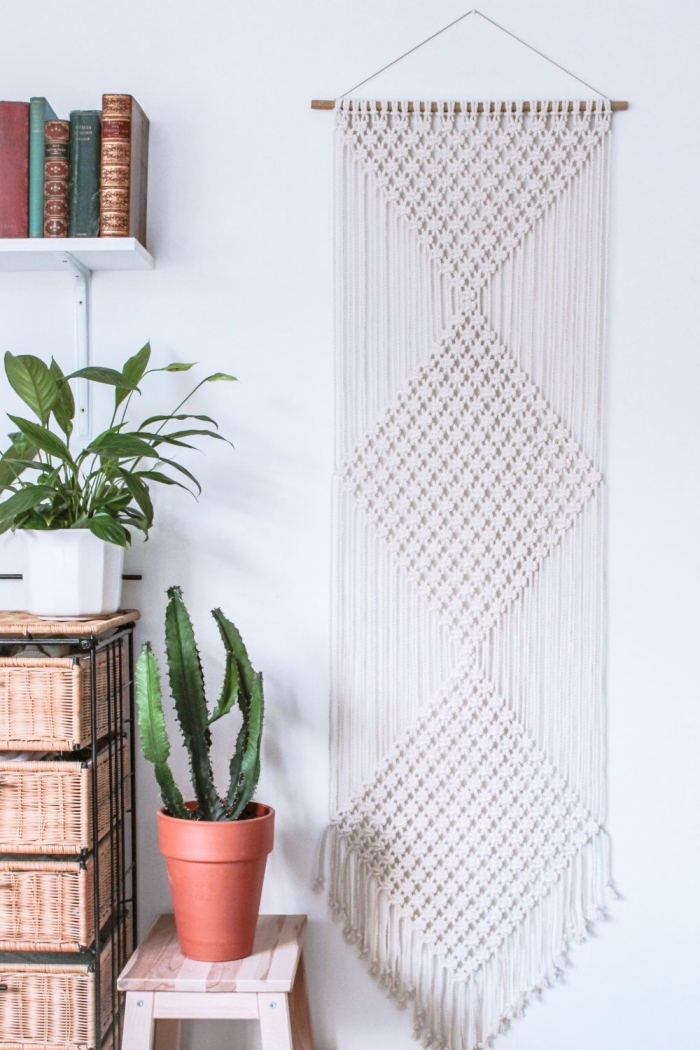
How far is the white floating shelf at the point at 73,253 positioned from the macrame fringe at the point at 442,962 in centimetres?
99

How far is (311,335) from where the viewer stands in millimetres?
1549

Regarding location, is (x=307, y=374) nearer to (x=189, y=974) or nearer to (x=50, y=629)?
(x=50, y=629)

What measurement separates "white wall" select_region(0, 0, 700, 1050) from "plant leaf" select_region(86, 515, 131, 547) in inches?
10.6

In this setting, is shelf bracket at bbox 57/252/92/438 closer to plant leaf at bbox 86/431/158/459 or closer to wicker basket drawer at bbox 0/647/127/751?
plant leaf at bbox 86/431/158/459

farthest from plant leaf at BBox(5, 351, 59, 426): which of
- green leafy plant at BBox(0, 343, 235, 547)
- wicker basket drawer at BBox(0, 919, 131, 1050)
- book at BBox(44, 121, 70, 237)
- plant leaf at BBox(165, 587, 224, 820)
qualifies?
wicker basket drawer at BBox(0, 919, 131, 1050)

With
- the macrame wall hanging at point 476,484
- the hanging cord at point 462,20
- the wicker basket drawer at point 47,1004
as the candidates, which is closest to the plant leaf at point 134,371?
the macrame wall hanging at point 476,484

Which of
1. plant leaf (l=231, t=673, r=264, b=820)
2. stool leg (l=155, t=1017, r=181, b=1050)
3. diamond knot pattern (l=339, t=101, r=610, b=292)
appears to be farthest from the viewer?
diamond knot pattern (l=339, t=101, r=610, b=292)

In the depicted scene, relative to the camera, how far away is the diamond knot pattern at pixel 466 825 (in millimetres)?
1517

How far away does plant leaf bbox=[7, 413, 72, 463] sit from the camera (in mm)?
1284

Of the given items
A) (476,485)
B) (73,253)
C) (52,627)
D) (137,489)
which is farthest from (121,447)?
(476,485)

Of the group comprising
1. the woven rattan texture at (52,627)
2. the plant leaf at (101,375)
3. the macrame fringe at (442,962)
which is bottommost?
the macrame fringe at (442,962)

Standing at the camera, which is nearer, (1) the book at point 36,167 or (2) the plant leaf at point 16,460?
(2) the plant leaf at point 16,460

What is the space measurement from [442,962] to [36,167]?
1433 millimetres

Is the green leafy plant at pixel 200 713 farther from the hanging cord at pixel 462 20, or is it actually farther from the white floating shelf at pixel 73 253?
the hanging cord at pixel 462 20
